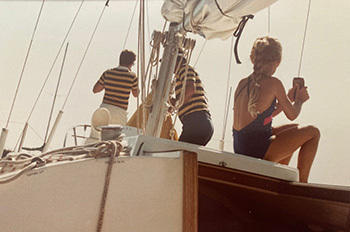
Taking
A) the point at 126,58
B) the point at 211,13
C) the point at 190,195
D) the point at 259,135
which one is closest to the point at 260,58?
the point at 259,135

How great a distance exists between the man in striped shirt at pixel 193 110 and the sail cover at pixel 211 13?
0.35m

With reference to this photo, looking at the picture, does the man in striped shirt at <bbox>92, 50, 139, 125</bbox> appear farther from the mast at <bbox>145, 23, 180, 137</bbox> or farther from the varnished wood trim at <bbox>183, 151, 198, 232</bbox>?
the varnished wood trim at <bbox>183, 151, 198, 232</bbox>

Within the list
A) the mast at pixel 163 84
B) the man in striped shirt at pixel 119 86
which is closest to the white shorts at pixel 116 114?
the man in striped shirt at pixel 119 86

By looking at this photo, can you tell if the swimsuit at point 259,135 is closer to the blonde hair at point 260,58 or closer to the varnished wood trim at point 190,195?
the blonde hair at point 260,58

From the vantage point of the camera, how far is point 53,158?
1.15 metres

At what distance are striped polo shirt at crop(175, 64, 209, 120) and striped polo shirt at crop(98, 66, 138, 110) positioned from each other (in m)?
0.81

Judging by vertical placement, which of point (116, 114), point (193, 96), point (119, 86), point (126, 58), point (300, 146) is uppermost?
point (126, 58)

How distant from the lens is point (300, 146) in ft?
6.09

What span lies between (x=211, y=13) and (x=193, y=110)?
2.35 feet

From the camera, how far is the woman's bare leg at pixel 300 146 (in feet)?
5.94

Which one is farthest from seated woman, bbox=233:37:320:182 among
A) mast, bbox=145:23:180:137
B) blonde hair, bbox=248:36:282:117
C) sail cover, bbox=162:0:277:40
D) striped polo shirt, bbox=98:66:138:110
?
striped polo shirt, bbox=98:66:138:110

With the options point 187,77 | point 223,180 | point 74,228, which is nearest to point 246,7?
point 187,77

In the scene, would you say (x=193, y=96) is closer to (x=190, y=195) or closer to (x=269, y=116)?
(x=269, y=116)

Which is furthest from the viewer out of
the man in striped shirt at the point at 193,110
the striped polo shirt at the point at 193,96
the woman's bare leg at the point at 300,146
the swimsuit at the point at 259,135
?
the striped polo shirt at the point at 193,96
